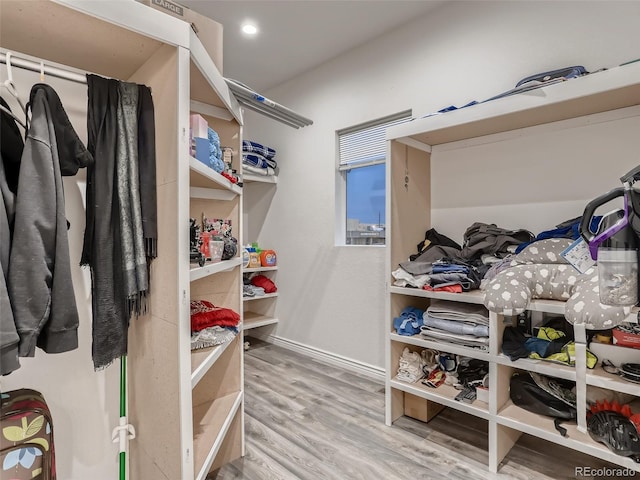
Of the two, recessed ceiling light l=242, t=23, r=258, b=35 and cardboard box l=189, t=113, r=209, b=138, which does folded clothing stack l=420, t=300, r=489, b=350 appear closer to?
cardboard box l=189, t=113, r=209, b=138

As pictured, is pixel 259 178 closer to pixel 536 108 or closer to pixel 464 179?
pixel 464 179

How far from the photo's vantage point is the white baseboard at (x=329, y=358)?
9.01 ft

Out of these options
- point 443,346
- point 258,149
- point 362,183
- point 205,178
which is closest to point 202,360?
point 205,178

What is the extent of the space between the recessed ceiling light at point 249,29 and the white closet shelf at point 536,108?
1.44 m

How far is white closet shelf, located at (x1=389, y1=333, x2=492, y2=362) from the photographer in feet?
5.60

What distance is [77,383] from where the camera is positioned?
4.06 feet

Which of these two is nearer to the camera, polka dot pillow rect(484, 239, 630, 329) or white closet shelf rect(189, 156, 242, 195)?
white closet shelf rect(189, 156, 242, 195)

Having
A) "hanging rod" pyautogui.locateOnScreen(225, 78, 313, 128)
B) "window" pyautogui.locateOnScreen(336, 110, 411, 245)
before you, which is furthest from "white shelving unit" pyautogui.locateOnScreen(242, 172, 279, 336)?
"hanging rod" pyautogui.locateOnScreen(225, 78, 313, 128)

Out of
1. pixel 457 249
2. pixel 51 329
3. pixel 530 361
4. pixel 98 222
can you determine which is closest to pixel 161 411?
pixel 51 329

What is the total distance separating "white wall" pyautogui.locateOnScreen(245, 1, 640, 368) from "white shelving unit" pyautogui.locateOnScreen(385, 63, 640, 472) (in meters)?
0.14

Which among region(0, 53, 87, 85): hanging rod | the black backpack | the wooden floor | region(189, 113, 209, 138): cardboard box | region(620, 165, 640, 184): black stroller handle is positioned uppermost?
region(0, 53, 87, 85): hanging rod

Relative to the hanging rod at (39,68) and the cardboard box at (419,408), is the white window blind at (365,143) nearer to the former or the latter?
the cardboard box at (419,408)

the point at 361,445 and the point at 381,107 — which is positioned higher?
the point at 381,107

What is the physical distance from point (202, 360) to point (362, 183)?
2155mm
